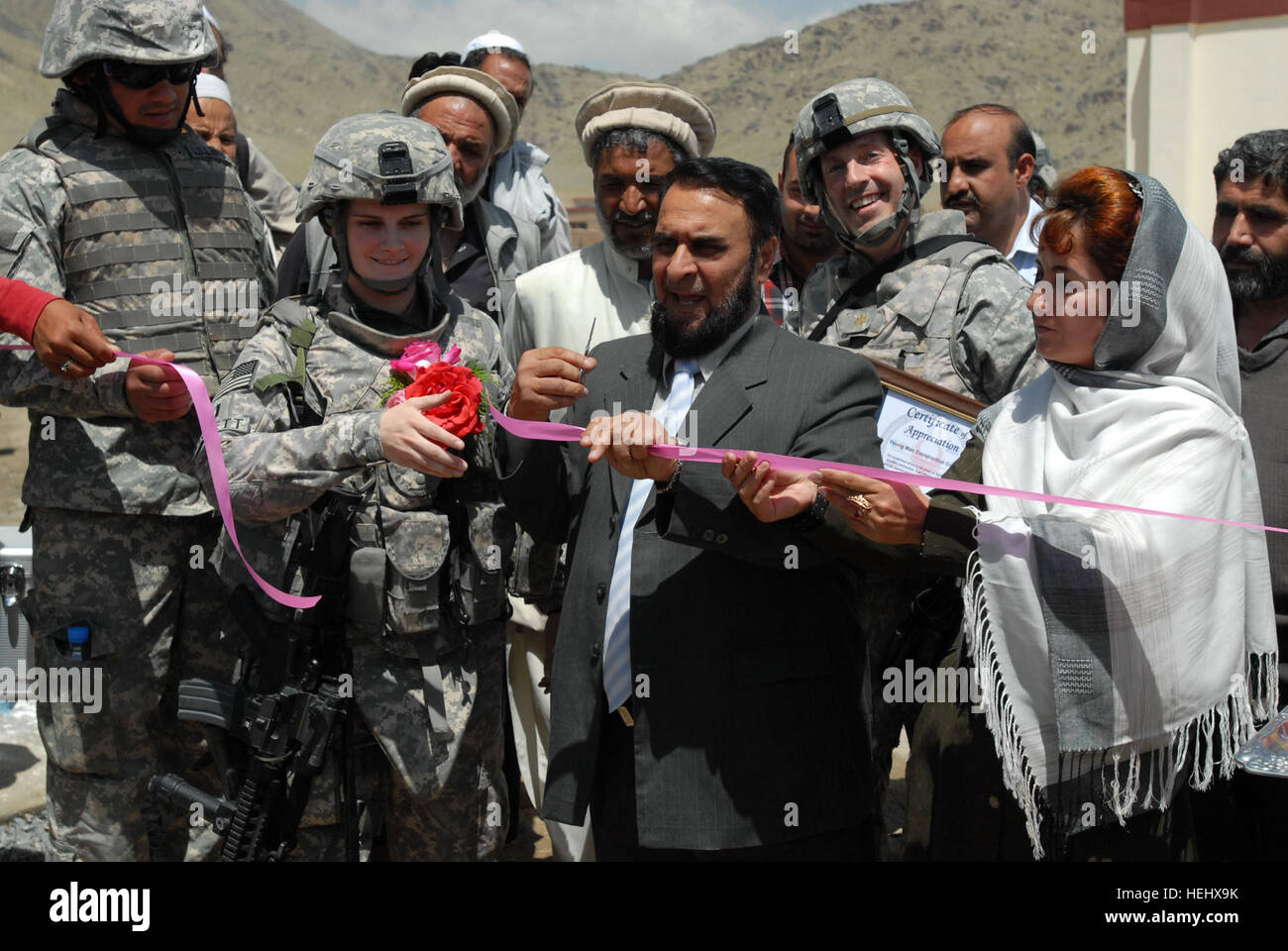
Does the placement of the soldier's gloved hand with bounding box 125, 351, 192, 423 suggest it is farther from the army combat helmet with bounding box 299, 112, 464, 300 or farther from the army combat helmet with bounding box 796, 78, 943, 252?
the army combat helmet with bounding box 796, 78, 943, 252

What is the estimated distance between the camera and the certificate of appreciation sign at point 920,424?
358cm

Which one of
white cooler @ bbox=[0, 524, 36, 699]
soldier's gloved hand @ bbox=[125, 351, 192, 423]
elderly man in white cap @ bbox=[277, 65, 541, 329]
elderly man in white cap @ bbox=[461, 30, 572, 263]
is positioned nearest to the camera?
soldier's gloved hand @ bbox=[125, 351, 192, 423]

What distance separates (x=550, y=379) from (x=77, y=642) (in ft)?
6.10

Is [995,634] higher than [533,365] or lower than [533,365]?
lower

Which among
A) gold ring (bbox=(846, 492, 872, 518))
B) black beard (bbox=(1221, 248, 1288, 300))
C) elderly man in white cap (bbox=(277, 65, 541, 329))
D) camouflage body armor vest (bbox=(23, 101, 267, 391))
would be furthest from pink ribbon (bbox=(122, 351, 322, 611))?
black beard (bbox=(1221, 248, 1288, 300))

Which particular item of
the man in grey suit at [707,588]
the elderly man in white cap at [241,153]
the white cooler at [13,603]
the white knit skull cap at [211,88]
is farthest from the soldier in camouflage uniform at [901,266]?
the white cooler at [13,603]

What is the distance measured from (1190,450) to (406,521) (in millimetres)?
2094

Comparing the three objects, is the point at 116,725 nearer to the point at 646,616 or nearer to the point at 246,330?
the point at 246,330

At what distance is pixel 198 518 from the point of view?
13.9ft

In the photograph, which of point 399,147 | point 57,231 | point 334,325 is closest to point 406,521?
point 334,325

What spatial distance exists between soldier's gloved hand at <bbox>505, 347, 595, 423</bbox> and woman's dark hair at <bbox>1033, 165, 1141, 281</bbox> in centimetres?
119

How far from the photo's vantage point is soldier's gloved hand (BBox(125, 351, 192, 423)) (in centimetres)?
394

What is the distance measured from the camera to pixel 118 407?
4.02 meters

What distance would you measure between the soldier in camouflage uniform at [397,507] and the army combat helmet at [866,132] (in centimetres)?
115
